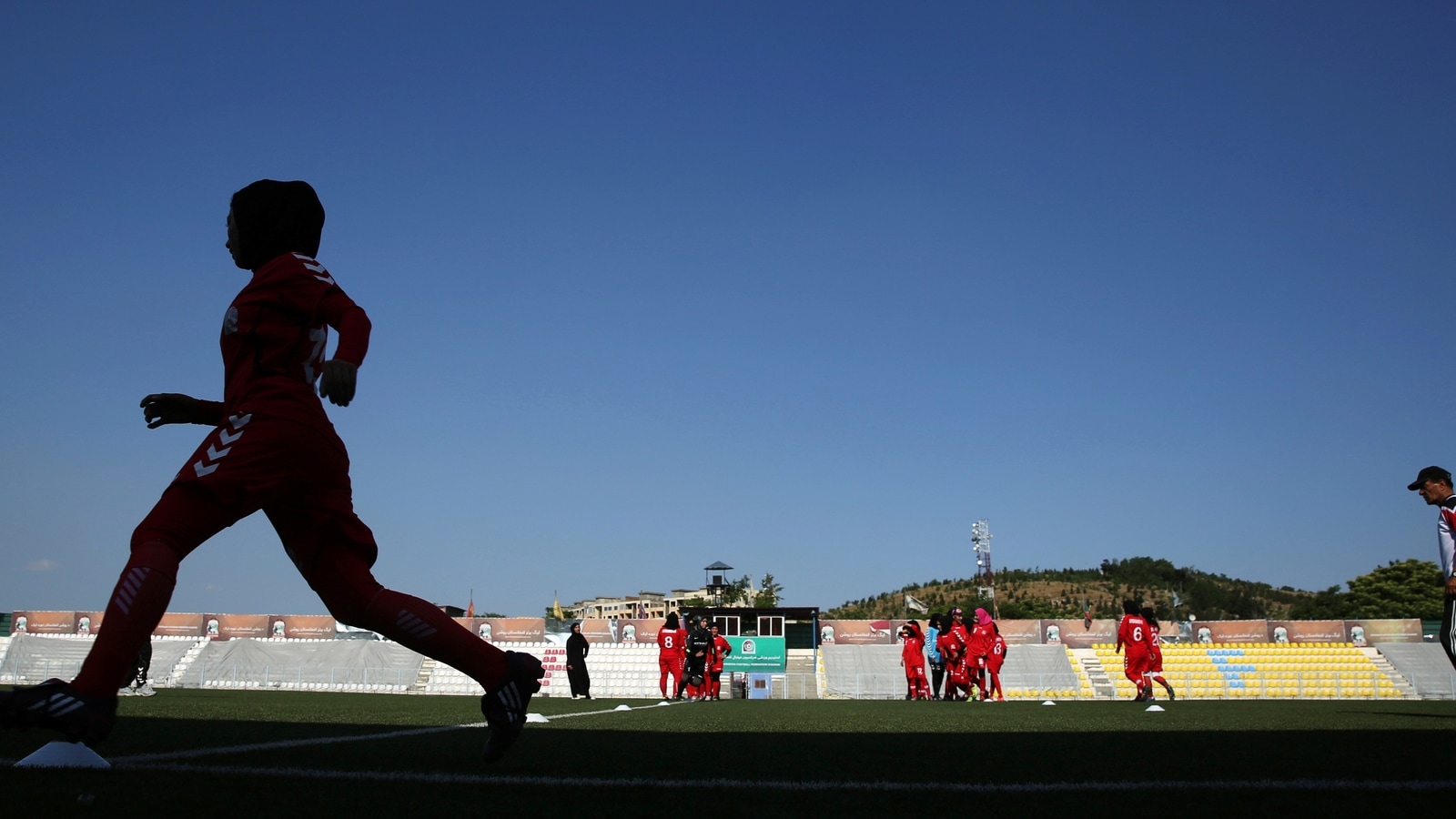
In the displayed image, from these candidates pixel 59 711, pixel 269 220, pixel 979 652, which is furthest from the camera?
pixel 979 652

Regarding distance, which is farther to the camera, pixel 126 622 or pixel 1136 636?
pixel 1136 636

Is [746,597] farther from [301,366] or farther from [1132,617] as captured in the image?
[301,366]

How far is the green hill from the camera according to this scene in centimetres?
9612

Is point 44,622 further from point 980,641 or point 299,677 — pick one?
point 980,641

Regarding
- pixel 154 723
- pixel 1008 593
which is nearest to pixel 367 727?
pixel 154 723

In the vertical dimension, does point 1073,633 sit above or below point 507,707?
below

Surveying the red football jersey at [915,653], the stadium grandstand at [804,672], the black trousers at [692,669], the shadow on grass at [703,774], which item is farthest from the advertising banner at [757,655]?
the shadow on grass at [703,774]

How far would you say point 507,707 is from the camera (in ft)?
10.4

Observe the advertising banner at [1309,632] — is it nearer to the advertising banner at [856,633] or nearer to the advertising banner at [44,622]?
the advertising banner at [856,633]

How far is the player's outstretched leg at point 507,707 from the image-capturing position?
3150 millimetres

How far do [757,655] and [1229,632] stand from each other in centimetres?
1618

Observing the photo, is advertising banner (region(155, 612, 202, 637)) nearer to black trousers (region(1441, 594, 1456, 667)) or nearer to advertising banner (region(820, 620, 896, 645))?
advertising banner (region(820, 620, 896, 645))

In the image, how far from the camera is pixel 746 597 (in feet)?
233

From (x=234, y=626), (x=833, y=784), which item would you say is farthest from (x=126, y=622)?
(x=234, y=626)
